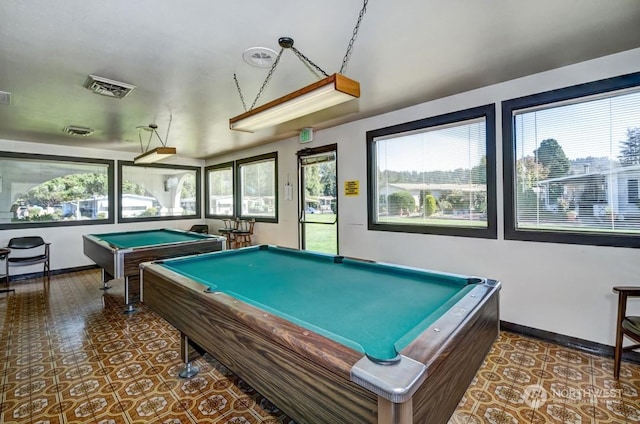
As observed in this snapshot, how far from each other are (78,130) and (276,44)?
396cm

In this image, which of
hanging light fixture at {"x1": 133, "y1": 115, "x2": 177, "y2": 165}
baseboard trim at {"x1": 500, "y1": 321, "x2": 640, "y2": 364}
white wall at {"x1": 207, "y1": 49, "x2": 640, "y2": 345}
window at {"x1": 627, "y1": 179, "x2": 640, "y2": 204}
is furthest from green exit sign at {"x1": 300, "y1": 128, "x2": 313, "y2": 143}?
window at {"x1": 627, "y1": 179, "x2": 640, "y2": 204}

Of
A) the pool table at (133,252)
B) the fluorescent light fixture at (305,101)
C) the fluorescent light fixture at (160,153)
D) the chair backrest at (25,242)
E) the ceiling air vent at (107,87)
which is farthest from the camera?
the chair backrest at (25,242)

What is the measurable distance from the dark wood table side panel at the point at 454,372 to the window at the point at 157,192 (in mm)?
6826

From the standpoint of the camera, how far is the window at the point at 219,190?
6887 mm

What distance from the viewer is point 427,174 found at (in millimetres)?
3639

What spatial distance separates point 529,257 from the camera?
2840 mm

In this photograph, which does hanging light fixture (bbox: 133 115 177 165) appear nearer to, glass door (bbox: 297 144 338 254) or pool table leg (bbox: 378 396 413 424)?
glass door (bbox: 297 144 338 254)

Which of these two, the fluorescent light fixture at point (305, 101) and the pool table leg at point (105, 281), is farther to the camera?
the pool table leg at point (105, 281)

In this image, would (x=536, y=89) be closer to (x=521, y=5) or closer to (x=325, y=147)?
(x=521, y=5)

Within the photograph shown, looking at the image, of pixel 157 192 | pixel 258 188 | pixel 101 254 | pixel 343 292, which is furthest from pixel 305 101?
pixel 157 192

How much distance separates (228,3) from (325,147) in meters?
3.01

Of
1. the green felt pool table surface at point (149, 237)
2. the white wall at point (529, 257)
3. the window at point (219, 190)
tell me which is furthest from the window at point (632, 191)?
the window at point (219, 190)

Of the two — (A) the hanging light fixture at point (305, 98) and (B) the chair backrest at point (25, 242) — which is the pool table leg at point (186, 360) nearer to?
(A) the hanging light fixture at point (305, 98)

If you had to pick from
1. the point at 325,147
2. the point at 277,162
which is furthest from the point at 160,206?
the point at 325,147
